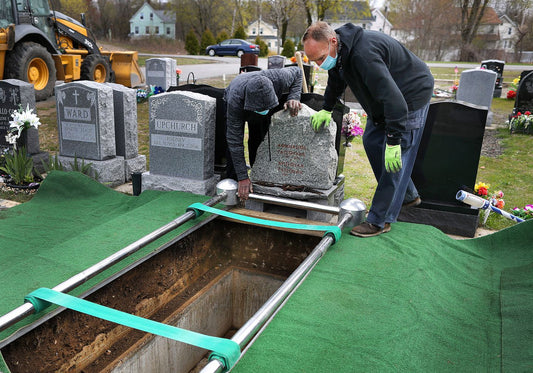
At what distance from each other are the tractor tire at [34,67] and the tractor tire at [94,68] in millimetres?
1122

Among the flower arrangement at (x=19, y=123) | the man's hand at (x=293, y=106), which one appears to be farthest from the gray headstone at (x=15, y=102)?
the man's hand at (x=293, y=106)

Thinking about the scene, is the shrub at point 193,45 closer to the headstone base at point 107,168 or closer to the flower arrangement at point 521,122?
the flower arrangement at point 521,122

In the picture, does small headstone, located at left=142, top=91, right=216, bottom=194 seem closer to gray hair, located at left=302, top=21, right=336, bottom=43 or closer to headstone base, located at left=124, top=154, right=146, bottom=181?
headstone base, located at left=124, top=154, right=146, bottom=181

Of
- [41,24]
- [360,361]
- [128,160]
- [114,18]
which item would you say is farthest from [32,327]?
[114,18]

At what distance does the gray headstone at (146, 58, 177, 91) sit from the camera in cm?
1255

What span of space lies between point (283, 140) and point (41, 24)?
9.16m

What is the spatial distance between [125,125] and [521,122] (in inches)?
320

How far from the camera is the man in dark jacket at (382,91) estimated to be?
307cm

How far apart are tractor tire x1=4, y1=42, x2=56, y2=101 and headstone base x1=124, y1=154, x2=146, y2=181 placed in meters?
4.55

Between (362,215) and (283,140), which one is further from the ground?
(283,140)

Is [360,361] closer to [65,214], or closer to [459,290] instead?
[459,290]

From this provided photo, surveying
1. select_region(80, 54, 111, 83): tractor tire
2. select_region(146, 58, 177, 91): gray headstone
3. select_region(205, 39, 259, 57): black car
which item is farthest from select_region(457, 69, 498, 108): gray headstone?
select_region(205, 39, 259, 57): black car

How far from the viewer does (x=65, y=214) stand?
4.55 meters

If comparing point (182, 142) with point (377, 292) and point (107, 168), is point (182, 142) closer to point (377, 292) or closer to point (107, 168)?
point (107, 168)
